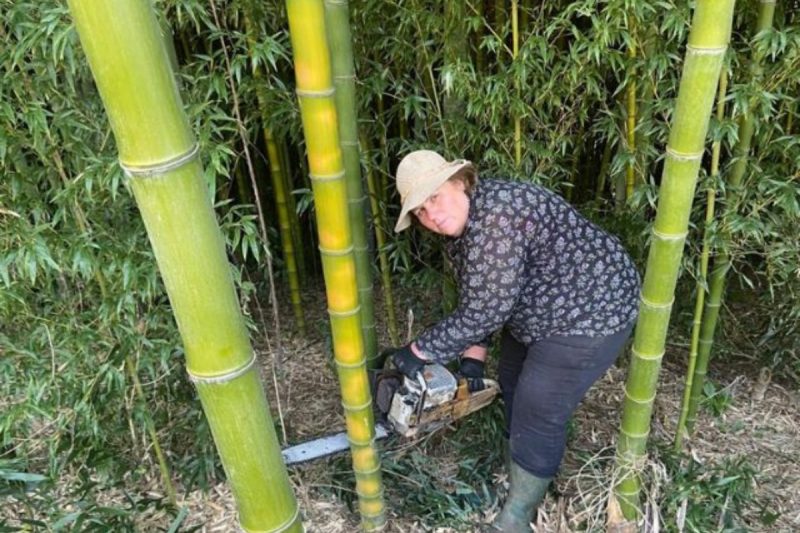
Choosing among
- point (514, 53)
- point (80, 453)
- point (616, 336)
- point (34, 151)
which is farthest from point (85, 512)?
point (514, 53)

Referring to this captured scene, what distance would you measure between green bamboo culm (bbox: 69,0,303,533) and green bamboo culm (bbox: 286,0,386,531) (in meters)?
0.45

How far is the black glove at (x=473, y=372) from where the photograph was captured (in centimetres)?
230

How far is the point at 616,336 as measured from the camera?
2.09 metres

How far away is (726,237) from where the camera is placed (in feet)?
7.29

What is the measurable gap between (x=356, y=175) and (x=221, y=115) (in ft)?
1.41

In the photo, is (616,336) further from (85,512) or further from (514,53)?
(85,512)

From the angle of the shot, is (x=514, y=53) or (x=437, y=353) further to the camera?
(x=514, y=53)

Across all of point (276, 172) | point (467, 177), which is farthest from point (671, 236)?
point (276, 172)

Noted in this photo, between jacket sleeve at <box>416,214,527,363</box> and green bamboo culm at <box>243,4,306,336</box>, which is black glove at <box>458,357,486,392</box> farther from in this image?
green bamboo culm at <box>243,4,306,336</box>

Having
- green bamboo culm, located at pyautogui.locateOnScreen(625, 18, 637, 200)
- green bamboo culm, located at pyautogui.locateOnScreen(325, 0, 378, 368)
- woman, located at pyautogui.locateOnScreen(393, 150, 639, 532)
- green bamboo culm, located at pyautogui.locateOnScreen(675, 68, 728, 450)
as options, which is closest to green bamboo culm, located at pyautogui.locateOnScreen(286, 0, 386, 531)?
green bamboo culm, located at pyautogui.locateOnScreen(325, 0, 378, 368)

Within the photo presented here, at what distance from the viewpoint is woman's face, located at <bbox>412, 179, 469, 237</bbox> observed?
1.87 metres

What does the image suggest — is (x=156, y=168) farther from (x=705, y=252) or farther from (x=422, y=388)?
(x=705, y=252)

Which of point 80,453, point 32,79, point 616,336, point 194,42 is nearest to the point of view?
point 32,79

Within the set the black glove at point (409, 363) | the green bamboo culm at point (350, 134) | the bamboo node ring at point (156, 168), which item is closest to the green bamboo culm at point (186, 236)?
the bamboo node ring at point (156, 168)
